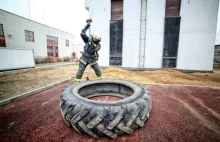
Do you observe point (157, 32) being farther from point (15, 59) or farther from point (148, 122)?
point (15, 59)

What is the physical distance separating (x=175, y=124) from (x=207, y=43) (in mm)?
7563

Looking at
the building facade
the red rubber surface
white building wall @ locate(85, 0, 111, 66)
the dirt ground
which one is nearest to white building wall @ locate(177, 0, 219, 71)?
the building facade

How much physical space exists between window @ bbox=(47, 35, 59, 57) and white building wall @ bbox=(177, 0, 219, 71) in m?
16.7

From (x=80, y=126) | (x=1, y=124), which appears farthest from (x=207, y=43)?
(x=1, y=124)

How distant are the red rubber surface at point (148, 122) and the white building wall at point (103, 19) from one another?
610cm

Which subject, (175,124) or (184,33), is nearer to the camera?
(175,124)

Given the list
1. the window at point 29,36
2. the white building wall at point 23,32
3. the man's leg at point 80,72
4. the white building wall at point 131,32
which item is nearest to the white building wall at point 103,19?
the white building wall at point 131,32

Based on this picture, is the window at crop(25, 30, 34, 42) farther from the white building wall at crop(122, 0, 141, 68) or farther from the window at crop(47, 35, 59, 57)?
the white building wall at crop(122, 0, 141, 68)

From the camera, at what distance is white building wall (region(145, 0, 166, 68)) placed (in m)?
6.94

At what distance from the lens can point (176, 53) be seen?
7.01 meters

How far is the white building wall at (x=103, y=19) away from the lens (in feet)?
25.7

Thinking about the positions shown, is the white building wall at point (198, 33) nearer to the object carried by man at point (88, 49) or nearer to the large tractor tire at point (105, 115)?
the object carried by man at point (88, 49)

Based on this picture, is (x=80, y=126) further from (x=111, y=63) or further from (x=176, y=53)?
(x=176, y=53)

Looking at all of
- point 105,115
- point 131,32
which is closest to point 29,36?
point 131,32
